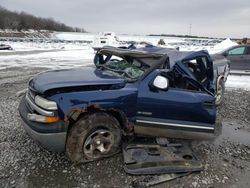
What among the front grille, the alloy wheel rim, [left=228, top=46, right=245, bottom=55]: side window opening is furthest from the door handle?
[left=228, top=46, right=245, bottom=55]: side window opening

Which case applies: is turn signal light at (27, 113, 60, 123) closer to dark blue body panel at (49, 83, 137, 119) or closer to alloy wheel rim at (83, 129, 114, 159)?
dark blue body panel at (49, 83, 137, 119)

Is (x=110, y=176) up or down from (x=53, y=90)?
down

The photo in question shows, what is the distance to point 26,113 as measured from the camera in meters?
3.53

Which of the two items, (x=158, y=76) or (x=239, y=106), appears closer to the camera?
(x=158, y=76)

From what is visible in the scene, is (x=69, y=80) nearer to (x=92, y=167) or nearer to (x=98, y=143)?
(x=98, y=143)

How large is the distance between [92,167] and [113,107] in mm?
911

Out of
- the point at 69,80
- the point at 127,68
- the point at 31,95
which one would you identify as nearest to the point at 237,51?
the point at 127,68

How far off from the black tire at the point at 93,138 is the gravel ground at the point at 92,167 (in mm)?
152

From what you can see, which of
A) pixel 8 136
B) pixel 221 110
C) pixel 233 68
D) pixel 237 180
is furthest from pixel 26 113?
pixel 233 68

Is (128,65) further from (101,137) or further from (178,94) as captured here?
(101,137)

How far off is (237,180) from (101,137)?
1.97 metres

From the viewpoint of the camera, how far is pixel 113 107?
3.42 m

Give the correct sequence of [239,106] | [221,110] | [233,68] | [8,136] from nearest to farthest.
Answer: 1. [8,136]
2. [221,110]
3. [239,106]
4. [233,68]

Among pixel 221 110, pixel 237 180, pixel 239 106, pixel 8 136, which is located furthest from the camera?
pixel 239 106
